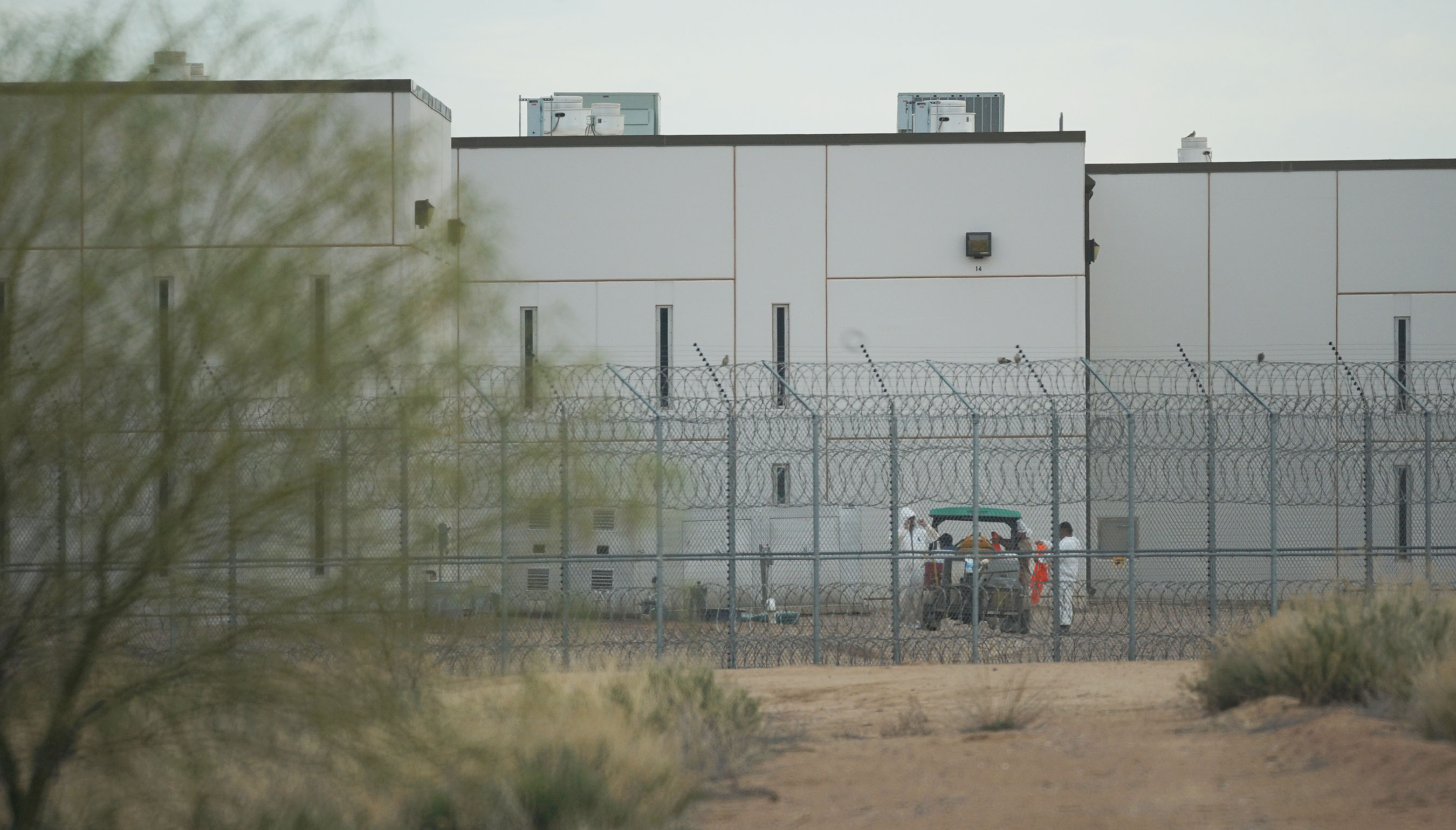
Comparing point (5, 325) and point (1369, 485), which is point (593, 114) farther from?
point (5, 325)

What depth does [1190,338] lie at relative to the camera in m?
24.7

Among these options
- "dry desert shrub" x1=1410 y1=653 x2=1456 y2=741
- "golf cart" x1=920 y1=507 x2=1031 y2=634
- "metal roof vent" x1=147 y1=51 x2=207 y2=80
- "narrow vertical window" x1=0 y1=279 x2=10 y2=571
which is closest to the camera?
"narrow vertical window" x1=0 y1=279 x2=10 y2=571

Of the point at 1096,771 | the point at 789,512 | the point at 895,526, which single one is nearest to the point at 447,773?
the point at 1096,771

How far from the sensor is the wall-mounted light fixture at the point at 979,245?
70.8ft

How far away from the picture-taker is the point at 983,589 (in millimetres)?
15461

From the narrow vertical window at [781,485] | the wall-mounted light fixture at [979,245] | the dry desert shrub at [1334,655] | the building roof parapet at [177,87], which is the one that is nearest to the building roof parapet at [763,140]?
the wall-mounted light fixture at [979,245]

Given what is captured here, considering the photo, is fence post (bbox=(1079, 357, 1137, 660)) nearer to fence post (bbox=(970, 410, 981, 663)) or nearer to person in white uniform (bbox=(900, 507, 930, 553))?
fence post (bbox=(970, 410, 981, 663))

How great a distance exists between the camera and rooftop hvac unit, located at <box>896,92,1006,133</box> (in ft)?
85.3

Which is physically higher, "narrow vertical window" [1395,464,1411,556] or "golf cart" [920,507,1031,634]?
"narrow vertical window" [1395,464,1411,556]

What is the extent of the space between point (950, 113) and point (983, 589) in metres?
12.8

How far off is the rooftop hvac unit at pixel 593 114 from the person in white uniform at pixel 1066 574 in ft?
34.0

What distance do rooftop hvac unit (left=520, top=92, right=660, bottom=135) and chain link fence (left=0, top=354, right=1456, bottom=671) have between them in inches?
224

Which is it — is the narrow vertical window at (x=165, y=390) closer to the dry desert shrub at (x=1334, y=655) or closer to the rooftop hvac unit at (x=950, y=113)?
the dry desert shrub at (x=1334, y=655)

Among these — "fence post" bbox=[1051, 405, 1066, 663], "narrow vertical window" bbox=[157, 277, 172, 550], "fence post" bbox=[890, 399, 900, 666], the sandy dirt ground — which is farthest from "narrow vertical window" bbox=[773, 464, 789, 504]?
"narrow vertical window" bbox=[157, 277, 172, 550]
